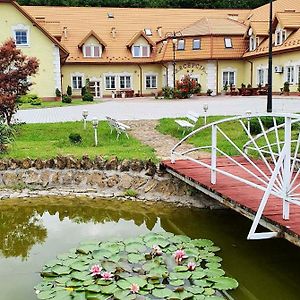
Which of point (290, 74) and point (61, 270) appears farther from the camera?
point (290, 74)

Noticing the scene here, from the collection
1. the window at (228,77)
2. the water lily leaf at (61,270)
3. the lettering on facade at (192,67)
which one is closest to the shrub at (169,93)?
the lettering on facade at (192,67)

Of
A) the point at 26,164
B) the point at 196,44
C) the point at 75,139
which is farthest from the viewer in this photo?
the point at 196,44

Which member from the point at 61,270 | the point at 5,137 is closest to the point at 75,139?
the point at 5,137

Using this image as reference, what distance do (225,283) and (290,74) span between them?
2547 cm

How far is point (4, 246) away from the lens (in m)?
7.99

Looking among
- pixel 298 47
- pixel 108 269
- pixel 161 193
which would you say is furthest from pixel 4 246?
pixel 298 47

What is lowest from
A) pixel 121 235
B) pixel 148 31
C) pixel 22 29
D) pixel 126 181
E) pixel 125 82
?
pixel 121 235

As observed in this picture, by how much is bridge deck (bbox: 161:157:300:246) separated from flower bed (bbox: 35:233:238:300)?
802 millimetres

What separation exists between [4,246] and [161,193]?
3723 mm

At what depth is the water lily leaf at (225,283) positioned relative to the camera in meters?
5.92

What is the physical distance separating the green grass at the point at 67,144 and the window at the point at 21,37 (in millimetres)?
15391

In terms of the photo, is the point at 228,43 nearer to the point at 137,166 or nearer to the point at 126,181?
the point at 137,166

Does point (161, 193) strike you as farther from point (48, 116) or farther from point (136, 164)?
point (48, 116)

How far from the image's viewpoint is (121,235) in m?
8.38
